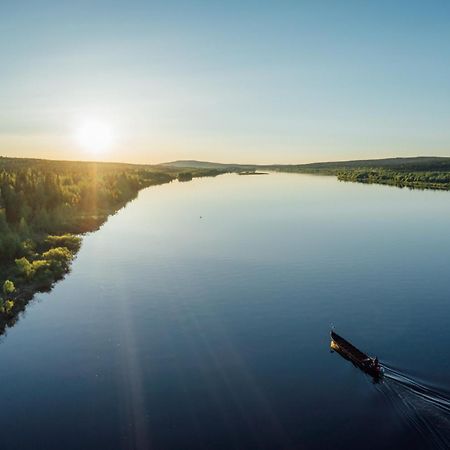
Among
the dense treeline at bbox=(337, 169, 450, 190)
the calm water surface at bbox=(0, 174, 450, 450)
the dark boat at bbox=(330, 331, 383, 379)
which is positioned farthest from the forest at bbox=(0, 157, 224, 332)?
the dense treeline at bbox=(337, 169, 450, 190)

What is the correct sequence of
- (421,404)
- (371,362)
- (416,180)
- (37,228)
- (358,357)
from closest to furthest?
(421,404), (371,362), (358,357), (37,228), (416,180)

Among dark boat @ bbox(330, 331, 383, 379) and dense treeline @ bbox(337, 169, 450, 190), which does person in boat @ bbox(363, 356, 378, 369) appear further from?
dense treeline @ bbox(337, 169, 450, 190)

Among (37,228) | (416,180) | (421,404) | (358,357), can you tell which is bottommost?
(421,404)

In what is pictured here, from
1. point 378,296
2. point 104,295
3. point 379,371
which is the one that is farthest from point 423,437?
point 104,295

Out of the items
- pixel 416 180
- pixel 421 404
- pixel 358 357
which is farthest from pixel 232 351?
pixel 416 180

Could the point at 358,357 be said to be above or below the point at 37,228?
below

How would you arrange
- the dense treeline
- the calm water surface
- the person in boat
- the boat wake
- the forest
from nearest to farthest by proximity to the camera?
the boat wake → the calm water surface → the person in boat → the forest → the dense treeline

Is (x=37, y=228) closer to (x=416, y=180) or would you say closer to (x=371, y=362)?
(x=371, y=362)
